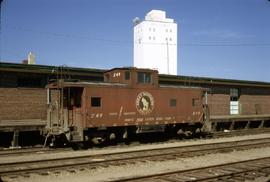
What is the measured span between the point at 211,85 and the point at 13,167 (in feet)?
87.9

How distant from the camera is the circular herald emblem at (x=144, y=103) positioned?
2134 cm

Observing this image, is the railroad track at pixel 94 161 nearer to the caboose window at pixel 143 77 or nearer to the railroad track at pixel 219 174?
the railroad track at pixel 219 174

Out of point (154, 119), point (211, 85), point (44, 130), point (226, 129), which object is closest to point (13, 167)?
point (44, 130)

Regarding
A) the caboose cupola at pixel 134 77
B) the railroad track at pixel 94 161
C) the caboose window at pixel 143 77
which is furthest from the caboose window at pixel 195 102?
the railroad track at pixel 94 161

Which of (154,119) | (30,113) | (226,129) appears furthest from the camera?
(226,129)

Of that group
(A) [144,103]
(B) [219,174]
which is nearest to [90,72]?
(A) [144,103]

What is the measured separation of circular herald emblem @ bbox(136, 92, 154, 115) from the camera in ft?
70.0

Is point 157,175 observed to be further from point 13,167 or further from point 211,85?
point 211,85

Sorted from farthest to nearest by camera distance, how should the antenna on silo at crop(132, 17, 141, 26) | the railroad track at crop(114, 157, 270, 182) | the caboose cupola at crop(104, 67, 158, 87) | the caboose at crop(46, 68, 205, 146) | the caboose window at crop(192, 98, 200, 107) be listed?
1. the antenna on silo at crop(132, 17, 141, 26)
2. the caboose window at crop(192, 98, 200, 107)
3. the caboose cupola at crop(104, 67, 158, 87)
4. the caboose at crop(46, 68, 205, 146)
5. the railroad track at crop(114, 157, 270, 182)

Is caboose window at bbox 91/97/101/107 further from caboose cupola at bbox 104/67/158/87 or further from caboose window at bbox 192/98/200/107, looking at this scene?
caboose window at bbox 192/98/200/107

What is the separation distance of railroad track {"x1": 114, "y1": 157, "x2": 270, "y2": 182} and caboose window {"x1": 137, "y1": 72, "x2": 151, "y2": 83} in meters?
8.48

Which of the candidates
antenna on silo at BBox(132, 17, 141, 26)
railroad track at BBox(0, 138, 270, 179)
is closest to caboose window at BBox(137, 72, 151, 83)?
railroad track at BBox(0, 138, 270, 179)

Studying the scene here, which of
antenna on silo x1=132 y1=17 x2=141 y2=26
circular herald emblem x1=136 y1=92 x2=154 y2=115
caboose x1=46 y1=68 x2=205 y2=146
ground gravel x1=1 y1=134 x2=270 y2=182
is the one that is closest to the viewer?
ground gravel x1=1 y1=134 x2=270 y2=182

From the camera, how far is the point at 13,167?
44.4 feet
